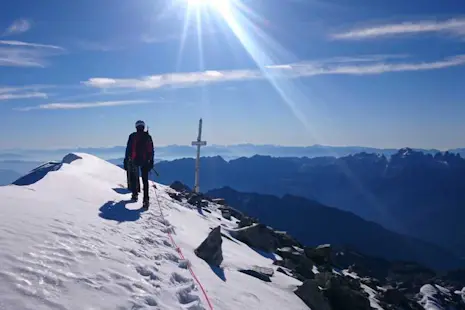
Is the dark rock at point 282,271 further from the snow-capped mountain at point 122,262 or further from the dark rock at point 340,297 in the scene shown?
the dark rock at point 340,297

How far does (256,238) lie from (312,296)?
9.06m

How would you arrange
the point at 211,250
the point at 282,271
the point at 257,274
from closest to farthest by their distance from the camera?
the point at 211,250 < the point at 257,274 < the point at 282,271

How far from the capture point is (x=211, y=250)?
1451 centimetres

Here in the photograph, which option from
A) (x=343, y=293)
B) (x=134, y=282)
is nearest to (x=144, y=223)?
(x=134, y=282)

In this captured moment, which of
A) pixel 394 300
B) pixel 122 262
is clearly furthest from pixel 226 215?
pixel 122 262

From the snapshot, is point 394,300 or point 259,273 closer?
point 259,273

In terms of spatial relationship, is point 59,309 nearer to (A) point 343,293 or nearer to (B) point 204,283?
(B) point 204,283

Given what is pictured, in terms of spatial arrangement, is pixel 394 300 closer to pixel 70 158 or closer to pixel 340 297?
pixel 340 297

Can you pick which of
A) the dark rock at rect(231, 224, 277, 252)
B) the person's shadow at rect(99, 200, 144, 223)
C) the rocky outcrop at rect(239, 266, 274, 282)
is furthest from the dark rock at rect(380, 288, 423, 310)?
the person's shadow at rect(99, 200, 144, 223)

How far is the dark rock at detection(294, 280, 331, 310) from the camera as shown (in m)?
14.6

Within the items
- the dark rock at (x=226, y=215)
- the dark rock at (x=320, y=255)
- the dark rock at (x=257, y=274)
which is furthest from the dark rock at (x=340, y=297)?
the dark rock at (x=226, y=215)

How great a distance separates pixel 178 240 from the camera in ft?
50.0

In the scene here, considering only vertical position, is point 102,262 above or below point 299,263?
above

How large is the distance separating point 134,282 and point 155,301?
825 millimetres
